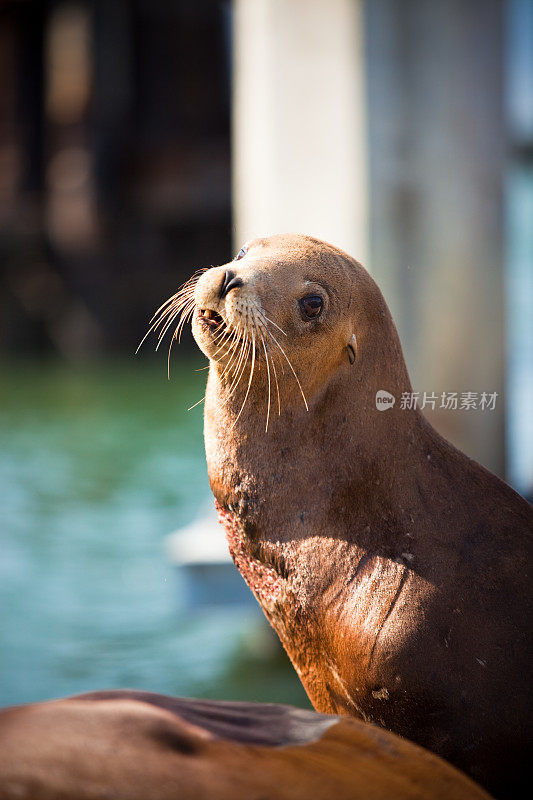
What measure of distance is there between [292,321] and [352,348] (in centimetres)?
10

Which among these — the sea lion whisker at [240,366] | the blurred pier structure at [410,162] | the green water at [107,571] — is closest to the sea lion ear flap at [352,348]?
the sea lion whisker at [240,366]

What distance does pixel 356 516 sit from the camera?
128 cm

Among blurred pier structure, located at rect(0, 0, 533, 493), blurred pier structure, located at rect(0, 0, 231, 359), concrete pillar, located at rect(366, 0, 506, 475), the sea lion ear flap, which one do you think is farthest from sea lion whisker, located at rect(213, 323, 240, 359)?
blurred pier structure, located at rect(0, 0, 231, 359)

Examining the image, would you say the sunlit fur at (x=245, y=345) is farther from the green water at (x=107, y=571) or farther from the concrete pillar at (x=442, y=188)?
the green water at (x=107, y=571)

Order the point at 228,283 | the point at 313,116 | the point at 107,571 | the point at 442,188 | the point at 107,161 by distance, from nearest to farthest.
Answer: the point at 228,283 < the point at 313,116 < the point at 442,188 < the point at 107,571 < the point at 107,161

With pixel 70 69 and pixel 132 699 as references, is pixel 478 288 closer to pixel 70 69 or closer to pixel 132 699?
pixel 132 699

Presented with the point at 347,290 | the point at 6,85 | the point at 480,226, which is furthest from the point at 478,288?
the point at 6,85

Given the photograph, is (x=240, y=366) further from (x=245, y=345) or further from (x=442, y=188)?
(x=442, y=188)

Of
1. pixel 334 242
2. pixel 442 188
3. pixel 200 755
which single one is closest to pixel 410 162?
pixel 442 188

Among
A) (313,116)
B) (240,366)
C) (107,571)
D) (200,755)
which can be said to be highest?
(313,116)

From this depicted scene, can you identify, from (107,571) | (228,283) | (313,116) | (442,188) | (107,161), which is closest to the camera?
(228,283)

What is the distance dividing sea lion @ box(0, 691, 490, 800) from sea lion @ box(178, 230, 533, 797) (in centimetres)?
17

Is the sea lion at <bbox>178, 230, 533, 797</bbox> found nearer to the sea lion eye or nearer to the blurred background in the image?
the sea lion eye

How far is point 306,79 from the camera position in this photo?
3.27 m
